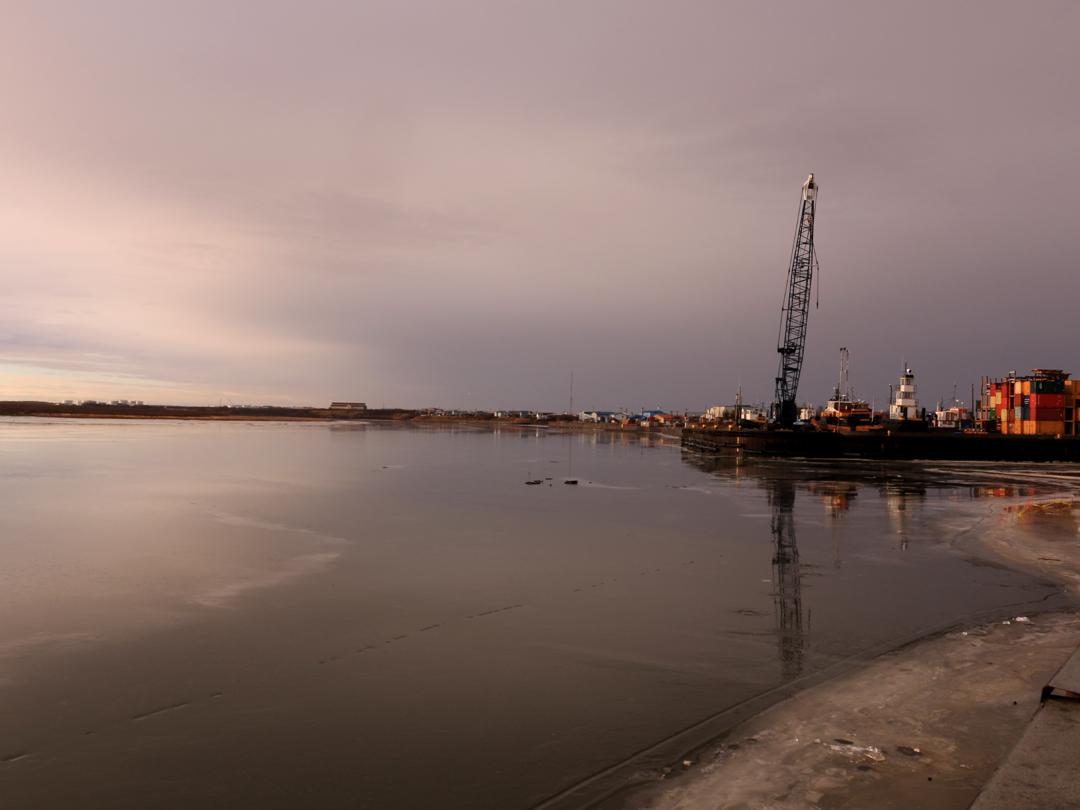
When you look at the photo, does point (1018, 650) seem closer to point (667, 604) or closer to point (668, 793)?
Answer: point (667, 604)

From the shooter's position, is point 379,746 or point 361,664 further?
point 361,664

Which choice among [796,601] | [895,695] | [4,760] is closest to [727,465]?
[796,601]

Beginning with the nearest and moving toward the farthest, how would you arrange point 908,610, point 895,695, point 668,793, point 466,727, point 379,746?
point 668,793 < point 379,746 < point 466,727 < point 895,695 < point 908,610

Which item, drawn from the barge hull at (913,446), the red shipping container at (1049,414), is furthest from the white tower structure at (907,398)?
the barge hull at (913,446)

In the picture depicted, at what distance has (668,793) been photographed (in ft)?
19.3

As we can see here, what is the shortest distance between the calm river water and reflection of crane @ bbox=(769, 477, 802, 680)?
8cm

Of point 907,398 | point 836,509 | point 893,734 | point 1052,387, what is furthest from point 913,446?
point 893,734

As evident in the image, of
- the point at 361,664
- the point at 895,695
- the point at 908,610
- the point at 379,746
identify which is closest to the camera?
the point at 379,746

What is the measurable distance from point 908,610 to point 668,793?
8.01 meters

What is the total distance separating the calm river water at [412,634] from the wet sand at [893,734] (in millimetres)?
530

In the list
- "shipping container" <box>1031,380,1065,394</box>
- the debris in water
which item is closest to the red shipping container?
"shipping container" <box>1031,380,1065,394</box>

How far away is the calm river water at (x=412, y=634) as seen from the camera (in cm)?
645

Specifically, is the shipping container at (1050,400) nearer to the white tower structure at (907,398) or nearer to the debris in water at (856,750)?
the white tower structure at (907,398)

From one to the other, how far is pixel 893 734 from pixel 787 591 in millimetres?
6683
